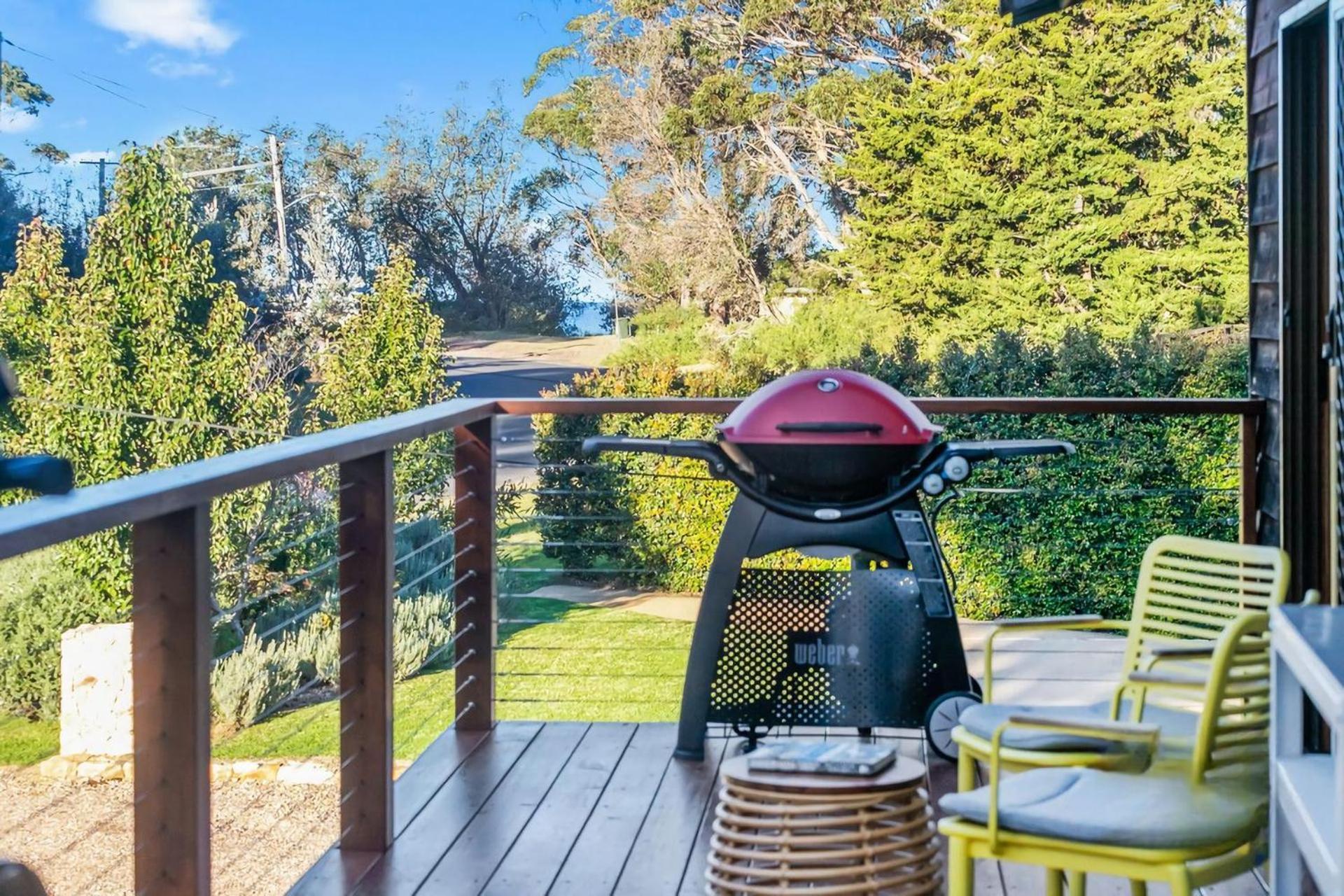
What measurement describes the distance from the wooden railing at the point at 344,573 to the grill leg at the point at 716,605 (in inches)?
21.9

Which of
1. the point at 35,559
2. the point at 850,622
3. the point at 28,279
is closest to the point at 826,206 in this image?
the point at 28,279

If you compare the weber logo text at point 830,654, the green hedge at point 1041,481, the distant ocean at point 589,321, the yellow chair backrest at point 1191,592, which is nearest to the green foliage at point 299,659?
the green hedge at point 1041,481

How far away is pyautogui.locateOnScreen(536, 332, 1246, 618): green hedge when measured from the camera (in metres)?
7.89

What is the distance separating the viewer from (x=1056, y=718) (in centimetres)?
204

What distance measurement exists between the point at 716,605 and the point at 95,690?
16.7ft

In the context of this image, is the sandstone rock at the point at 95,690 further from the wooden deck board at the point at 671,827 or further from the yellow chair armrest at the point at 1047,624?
the yellow chair armrest at the point at 1047,624

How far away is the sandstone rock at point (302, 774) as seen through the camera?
24.4ft

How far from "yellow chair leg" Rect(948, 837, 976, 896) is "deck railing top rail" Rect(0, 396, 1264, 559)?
113 centimetres

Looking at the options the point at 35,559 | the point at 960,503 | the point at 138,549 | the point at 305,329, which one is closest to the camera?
the point at 138,549

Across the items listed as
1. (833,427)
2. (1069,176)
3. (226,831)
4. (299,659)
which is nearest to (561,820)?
(833,427)

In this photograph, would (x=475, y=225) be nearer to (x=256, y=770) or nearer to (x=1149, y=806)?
(x=256, y=770)

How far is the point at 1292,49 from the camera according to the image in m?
3.88

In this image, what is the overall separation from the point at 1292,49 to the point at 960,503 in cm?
450

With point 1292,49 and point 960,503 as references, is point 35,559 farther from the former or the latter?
point 1292,49
